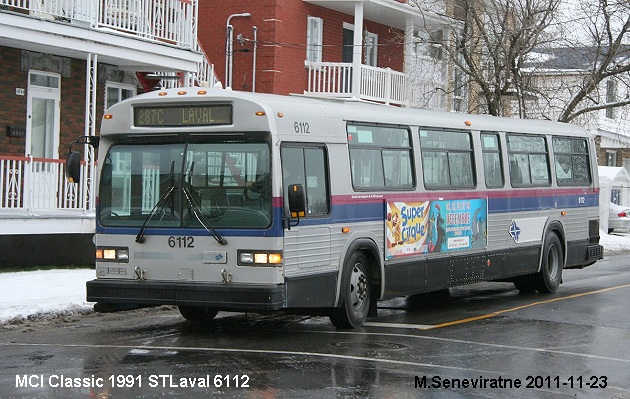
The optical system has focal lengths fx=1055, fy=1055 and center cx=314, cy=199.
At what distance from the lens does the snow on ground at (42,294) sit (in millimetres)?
14031

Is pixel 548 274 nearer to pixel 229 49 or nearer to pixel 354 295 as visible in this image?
pixel 354 295

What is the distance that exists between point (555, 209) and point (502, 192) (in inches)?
79.2

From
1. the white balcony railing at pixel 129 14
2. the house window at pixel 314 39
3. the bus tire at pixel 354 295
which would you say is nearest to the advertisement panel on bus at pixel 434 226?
the bus tire at pixel 354 295

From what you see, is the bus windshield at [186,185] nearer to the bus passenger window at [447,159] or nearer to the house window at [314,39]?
the bus passenger window at [447,159]

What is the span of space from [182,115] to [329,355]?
3370 mm

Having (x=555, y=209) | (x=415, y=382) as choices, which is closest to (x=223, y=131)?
(x=415, y=382)

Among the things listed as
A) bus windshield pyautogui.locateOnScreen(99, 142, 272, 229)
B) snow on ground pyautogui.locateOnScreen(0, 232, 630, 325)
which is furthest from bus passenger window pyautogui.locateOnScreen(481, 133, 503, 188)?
snow on ground pyautogui.locateOnScreen(0, 232, 630, 325)

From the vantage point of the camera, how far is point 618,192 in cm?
4303

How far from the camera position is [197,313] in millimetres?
13648

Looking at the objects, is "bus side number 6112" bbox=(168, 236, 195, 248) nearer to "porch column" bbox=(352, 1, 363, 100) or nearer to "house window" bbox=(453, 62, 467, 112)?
"porch column" bbox=(352, 1, 363, 100)

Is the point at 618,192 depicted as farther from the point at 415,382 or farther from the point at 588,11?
the point at 415,382

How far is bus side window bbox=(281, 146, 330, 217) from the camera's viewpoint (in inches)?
475

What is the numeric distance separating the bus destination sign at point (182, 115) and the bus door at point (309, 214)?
823 millimetres

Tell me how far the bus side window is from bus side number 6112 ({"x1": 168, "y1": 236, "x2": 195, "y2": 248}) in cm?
119
